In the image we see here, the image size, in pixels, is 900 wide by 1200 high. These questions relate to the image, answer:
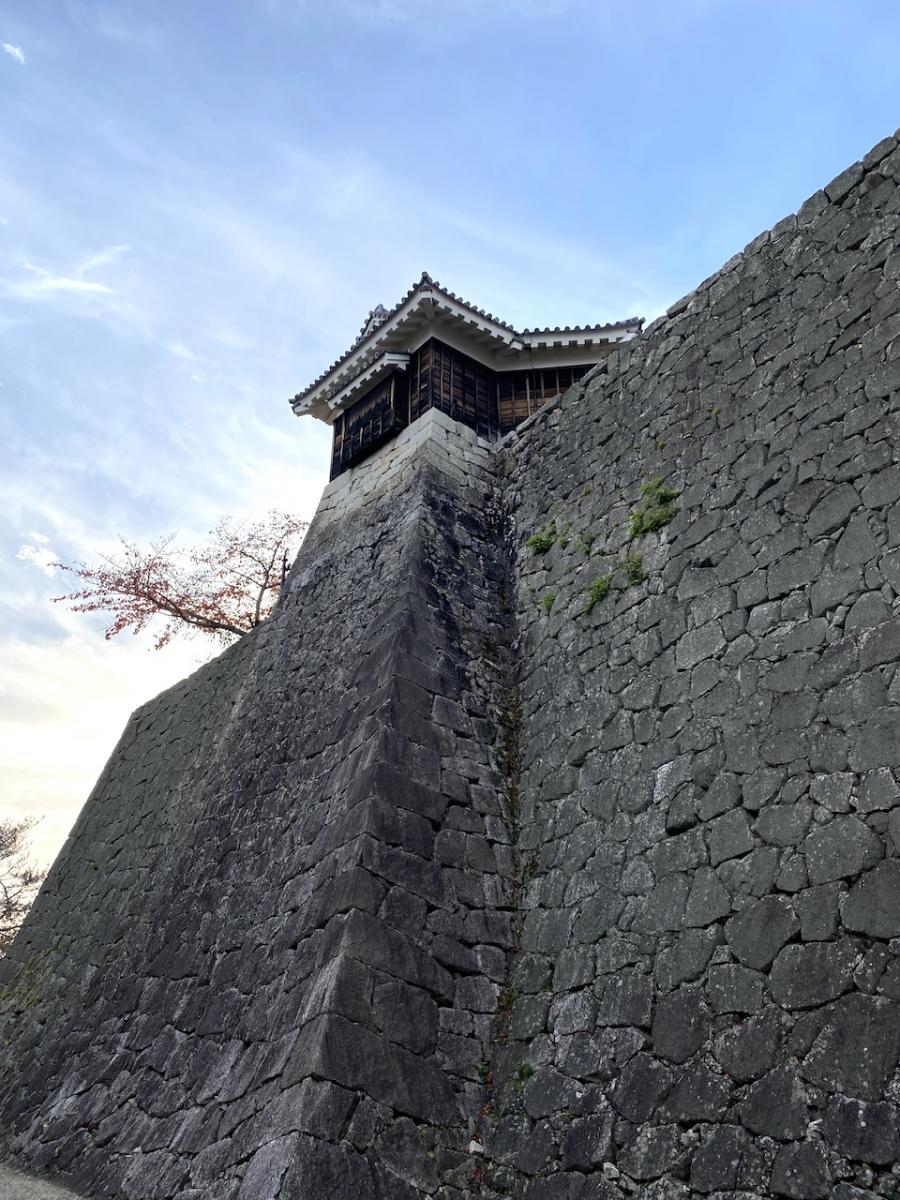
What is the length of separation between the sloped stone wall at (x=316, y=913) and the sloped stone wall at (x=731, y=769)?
0.47 metres

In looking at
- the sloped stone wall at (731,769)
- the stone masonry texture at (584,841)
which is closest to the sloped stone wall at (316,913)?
the stone masonry texture at (584,841)

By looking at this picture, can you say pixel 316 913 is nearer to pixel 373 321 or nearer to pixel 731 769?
pixel 731 769

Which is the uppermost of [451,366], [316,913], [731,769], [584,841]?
[451,366]

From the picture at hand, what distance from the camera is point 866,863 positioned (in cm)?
360

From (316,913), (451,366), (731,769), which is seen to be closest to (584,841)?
(731,769)

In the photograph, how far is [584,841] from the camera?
5199 mm

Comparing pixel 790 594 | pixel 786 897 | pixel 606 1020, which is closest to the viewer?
pixel 786 897

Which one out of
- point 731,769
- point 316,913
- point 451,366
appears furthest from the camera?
point 451,366

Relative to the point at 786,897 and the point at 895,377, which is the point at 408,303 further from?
the point at 786,897

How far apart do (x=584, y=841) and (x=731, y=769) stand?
3.77ft

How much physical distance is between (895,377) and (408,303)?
551 centimetres

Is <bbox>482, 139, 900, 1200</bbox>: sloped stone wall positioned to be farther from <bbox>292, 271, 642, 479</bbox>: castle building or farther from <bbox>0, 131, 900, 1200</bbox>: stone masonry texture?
<bbox>292, 271, 642, 479</bbox>: castle building

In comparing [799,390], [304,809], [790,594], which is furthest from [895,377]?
[304,809]

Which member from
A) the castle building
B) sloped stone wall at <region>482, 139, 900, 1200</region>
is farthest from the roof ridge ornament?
sloped stone wall at <region>482, 139, 900, 1200</region>
